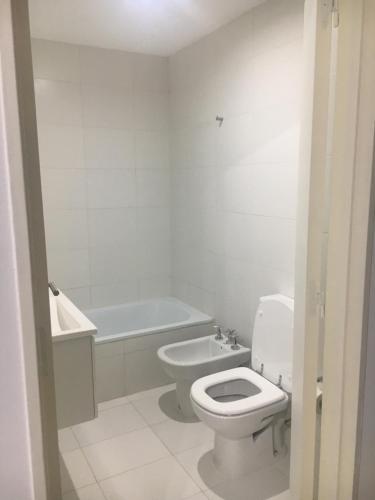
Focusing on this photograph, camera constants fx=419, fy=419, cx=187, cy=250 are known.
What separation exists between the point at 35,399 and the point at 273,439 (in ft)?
5.43

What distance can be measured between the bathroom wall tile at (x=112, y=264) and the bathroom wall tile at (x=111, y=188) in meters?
0.33

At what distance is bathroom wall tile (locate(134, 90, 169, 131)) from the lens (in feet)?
10.4

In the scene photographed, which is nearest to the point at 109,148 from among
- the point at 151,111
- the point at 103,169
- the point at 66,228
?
the point at 103,169

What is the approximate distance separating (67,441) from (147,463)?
0.51 meters

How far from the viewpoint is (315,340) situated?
4.47 feet

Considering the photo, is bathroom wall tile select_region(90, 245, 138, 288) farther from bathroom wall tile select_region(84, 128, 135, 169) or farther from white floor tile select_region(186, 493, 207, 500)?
white floor tile select_region(186, 493, 207, 500)

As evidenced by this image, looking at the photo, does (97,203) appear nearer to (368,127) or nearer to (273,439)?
(273,439)

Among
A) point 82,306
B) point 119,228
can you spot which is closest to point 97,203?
point 119,228

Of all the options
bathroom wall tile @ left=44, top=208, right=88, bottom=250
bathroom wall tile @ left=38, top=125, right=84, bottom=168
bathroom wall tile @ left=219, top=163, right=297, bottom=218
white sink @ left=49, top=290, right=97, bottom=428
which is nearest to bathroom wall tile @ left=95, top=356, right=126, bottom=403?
bathroom wall tile @ left=44, top=208, right=88, bottom=250

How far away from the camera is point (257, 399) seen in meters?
2.04

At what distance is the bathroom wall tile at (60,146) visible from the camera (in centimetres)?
289

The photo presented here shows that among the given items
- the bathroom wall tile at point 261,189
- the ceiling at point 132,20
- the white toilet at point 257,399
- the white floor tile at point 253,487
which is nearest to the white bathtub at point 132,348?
the white toilet at point 257,399

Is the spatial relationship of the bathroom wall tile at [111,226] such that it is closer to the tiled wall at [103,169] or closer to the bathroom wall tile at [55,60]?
the tiled wall at [103,169]

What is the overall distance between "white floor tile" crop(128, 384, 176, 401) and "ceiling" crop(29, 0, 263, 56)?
2.38m
